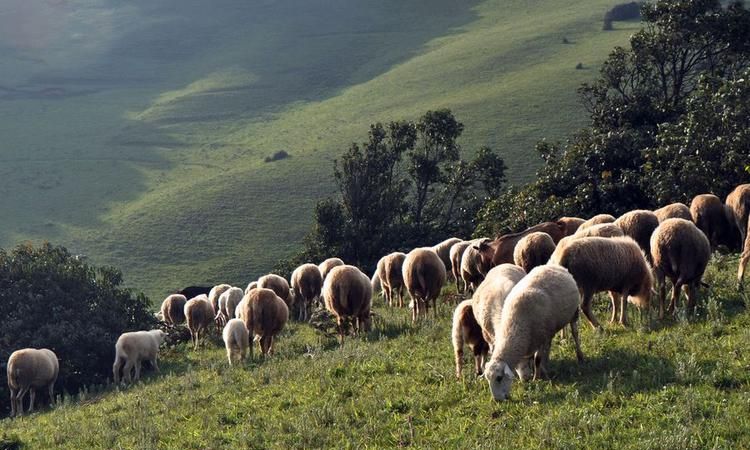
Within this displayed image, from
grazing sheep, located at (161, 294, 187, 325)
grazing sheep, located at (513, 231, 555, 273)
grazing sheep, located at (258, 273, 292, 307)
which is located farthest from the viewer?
grazing sheep, located at (161, 294, 187, 325)

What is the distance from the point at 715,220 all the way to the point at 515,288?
424 inches

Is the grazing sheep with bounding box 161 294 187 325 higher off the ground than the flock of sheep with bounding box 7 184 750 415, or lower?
lower

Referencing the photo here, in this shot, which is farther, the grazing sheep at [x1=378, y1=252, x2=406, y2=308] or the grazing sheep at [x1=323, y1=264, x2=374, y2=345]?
the grazing sheep at [x1=378, y1=252, x2=406, y2=308]

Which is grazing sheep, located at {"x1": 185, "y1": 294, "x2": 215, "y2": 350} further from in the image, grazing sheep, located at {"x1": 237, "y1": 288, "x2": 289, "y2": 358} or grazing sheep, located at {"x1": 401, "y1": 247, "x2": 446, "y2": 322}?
grazing sheep, located at {"x1": 401, "y1": 247, "x2": 446, "y2": 322}

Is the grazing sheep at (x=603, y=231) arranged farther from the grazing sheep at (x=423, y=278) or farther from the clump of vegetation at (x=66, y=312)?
the clump of vegetation at (x=66, y=312)

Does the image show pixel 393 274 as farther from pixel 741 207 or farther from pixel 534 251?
pixel 741 207

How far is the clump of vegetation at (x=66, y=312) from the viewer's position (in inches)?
974

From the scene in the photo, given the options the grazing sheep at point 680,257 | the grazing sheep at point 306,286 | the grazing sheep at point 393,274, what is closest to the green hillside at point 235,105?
the grazing sheep at point 306,286

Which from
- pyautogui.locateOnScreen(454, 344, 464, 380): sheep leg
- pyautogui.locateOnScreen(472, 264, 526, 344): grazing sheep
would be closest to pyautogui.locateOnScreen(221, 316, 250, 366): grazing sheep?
pyautogui.locateOnScreen(454, 344, 464, 380): sheep leg

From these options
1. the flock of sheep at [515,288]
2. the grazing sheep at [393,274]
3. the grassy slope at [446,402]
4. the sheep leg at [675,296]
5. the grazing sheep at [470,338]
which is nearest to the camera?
the grassy slope at [446,402]

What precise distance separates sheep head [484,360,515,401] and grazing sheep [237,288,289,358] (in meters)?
9.46

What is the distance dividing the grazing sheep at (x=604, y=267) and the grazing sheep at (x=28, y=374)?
14109mm

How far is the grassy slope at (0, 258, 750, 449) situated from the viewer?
9.83m

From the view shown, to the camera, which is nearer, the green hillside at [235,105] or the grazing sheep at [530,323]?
the grazing sheep at [530,323]
